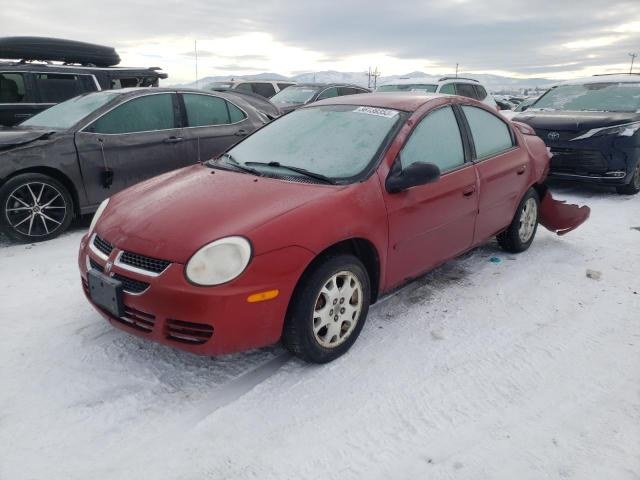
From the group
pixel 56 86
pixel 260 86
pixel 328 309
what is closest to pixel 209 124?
pixel 56 86

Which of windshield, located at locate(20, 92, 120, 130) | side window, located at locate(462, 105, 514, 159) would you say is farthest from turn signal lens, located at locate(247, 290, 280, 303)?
windshield, located at locate(20, 92, 120, 130)

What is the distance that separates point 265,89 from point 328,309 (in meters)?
13.1

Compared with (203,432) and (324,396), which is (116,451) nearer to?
(203,432)

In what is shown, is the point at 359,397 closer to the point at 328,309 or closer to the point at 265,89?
the point at 328,309

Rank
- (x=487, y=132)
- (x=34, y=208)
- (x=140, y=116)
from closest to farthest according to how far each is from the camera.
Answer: (x=487, y=132) < (x=34, y=208) < (x=140, y=116)

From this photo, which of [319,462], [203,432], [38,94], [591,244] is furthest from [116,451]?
[38,94]

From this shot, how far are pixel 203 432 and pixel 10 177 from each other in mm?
3707

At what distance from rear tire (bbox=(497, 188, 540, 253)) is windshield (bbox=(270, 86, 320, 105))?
8.11 metres

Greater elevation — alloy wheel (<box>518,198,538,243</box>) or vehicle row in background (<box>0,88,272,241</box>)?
vehicle row in background (<box>0,88,272,241</box>)

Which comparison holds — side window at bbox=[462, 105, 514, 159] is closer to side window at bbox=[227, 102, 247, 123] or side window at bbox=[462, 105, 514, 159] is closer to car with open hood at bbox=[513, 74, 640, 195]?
car with open hood at bbox=[513, 74, 640, 195]

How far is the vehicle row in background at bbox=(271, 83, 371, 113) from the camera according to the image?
12016 mm

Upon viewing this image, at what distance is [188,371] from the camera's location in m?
2.77

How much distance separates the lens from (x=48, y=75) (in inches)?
279

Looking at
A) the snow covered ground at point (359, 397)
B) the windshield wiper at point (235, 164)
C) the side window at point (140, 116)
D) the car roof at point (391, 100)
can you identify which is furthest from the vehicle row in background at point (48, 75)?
the car roof at point (391, 100)
